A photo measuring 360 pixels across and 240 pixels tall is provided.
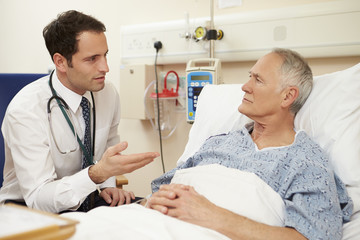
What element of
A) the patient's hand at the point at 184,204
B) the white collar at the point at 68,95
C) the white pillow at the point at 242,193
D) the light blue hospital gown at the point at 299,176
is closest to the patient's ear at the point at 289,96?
the light blue hospital gown at the point at 299,176

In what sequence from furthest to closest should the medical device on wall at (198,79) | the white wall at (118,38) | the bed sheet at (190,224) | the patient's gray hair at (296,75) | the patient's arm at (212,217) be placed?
the white wall at (118,38) → the medical device on wall at (198,79) → the patient's gray hair at (296,75) → the patient's arm at (212,217) → the bed sheet at (190,224)

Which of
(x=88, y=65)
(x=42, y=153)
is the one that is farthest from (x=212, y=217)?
(x=88, y=65)

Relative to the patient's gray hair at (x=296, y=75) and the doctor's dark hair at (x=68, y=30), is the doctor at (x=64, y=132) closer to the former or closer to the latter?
the doctor's dark hair at (x=68, y=30)

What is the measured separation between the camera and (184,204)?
1.23 m

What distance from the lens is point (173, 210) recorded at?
1246mm

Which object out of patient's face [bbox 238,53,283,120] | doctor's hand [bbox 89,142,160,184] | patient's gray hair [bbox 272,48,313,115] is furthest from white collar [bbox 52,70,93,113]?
patient's gray hair [bbox 272,48,313,115]

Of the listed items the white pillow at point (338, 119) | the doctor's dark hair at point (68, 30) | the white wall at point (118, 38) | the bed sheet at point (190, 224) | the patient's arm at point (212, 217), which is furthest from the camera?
the white wall at point (118, 38)

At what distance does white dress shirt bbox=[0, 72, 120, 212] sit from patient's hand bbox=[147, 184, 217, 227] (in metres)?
0.42

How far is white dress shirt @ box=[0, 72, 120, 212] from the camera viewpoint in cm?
156

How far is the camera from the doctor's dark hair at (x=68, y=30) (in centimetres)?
174

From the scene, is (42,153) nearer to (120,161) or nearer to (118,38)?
(120,161)

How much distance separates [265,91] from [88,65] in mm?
852

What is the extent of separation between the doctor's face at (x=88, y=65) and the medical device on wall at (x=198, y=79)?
1.86ft

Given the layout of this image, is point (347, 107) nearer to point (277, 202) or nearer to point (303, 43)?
point (277, 202)
